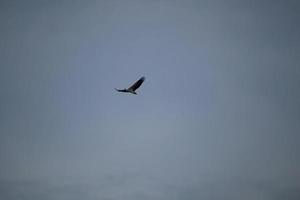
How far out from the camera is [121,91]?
177 ft

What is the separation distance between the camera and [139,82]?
54.7m

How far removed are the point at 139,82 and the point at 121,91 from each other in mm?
2974

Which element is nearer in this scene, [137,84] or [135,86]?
[137,84]

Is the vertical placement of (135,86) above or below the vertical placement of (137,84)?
below
